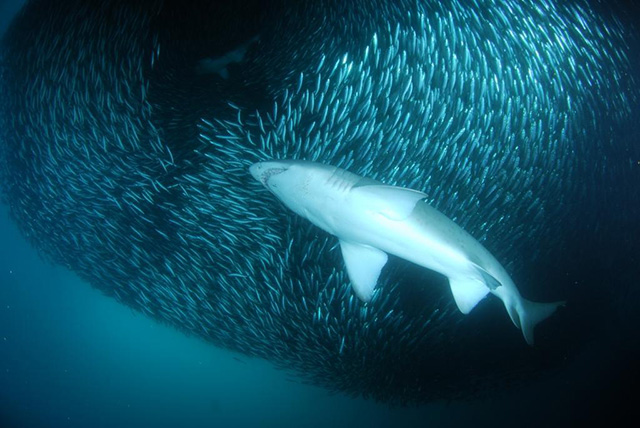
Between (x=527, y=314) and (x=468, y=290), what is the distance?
97 cm

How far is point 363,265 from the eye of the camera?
325 cm

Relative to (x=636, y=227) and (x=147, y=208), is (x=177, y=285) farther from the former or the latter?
(x=636, y=227)

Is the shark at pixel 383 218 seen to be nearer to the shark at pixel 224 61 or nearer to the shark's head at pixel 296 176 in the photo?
the shark's head at pixel 296 176

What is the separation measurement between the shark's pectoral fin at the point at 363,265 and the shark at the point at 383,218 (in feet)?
0.33

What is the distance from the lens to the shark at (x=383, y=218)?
104 inches

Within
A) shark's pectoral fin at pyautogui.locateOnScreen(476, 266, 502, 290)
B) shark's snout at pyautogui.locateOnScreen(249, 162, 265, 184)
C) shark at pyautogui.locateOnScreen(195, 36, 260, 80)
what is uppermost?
shark at pyautogui.locateOnScreen(195, 36, 260, 80)

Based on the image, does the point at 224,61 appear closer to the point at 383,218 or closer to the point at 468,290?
the point at 383,218

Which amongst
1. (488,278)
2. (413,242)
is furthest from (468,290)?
(413,242)

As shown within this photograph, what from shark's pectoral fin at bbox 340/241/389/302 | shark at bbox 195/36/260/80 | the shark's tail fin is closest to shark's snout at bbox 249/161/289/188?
shark's pectoral fin at bbox 340/241/389/302

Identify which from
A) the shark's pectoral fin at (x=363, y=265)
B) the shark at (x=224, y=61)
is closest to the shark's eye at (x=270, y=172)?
the shark's pectoral fin at (x=363, y=265)

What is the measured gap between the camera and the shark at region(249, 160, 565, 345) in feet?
8.69

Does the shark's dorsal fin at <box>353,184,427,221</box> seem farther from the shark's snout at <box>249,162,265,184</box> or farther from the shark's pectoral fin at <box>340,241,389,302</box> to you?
the shark's snout at <box>249,162,265,184</box>

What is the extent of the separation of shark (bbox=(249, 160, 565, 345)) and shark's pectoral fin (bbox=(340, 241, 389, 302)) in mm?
99

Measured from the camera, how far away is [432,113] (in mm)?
5039
